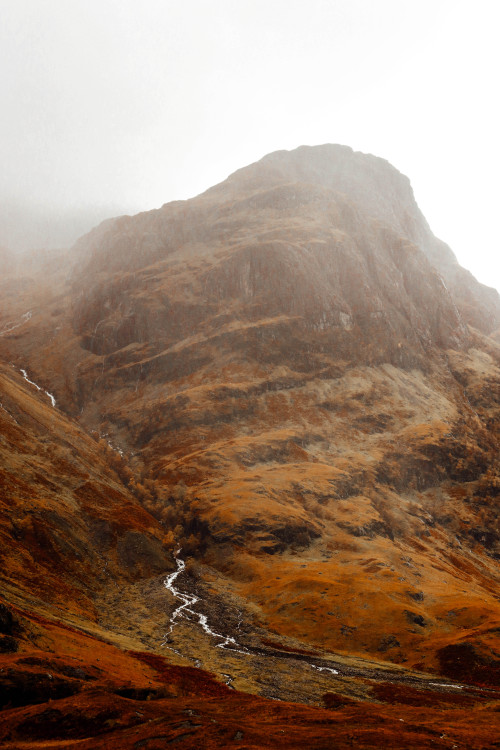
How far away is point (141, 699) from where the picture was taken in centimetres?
5150

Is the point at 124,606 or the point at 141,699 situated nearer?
the point at 141,699

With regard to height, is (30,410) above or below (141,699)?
above

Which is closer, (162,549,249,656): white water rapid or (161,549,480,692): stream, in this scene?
(161,549,480,692): stream

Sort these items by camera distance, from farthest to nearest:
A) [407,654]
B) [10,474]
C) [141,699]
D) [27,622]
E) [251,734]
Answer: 1. [10,474]
2. [407,654]
3. [27,622]
4. [141,699]
5. [251,734]

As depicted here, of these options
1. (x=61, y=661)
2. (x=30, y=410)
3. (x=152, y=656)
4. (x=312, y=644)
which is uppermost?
(x=30, y=410)

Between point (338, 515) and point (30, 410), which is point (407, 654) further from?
point (30, 410)

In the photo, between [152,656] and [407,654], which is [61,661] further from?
[407,654]

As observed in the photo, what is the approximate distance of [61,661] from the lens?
53.0 metres

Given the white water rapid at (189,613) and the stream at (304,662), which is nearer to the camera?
the stream at (304,662)

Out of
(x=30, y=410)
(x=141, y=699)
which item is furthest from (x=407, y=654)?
(x=30, y=410)

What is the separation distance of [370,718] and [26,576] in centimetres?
7913

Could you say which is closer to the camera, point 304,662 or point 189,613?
point 304,662

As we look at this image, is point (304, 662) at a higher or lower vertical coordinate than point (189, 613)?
higher

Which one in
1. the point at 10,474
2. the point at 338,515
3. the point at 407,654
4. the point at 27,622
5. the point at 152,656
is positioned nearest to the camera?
the point at 27,622
